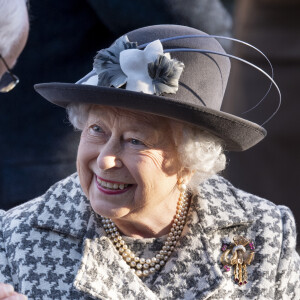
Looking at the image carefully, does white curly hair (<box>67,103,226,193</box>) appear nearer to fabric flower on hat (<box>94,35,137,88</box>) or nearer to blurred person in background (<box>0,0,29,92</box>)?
fabric flower on hat (<box>94,35,137,88</box>)

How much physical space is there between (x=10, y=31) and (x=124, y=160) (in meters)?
0.66

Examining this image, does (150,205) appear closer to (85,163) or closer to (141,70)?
(85,163)

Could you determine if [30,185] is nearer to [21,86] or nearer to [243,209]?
[21,86]

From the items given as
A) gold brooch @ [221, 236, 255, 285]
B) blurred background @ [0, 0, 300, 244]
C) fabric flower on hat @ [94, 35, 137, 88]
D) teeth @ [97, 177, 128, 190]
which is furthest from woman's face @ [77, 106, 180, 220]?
blurred background @ [0, 0, 300, 244]

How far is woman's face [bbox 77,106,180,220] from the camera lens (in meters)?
2.89

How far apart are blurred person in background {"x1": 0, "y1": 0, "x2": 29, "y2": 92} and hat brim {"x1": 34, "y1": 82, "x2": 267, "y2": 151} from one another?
0.26 metres

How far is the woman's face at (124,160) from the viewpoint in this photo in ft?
9.50

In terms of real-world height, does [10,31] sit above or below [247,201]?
above

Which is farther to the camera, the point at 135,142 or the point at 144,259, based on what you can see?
the point at 144,259

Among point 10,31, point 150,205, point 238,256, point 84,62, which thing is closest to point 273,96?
point 84,62

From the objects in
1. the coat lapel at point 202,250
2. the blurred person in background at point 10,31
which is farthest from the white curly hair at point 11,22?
the coat lapel at point 202,250

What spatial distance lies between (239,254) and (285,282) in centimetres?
21

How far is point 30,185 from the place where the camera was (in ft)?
13.2

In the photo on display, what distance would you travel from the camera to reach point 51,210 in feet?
10.2
